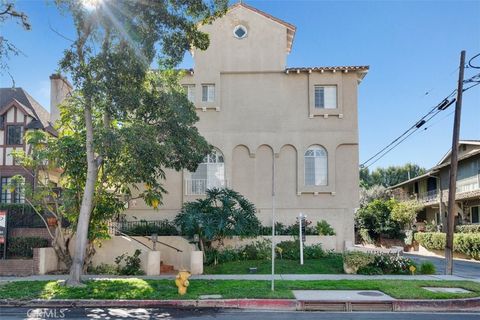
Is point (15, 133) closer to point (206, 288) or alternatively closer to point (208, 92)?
point (208, 92)

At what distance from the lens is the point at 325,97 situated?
24.0 metres

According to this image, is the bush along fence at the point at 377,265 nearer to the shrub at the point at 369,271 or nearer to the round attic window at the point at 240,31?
the shrub at the point at 369,271

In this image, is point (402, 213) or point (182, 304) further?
point (402, 213)

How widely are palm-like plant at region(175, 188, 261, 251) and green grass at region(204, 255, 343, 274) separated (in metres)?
1.23

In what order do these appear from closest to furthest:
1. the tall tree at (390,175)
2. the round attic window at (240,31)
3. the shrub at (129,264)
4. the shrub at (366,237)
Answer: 1. the shrub at (129,264)
2. the round attic window at (240,31)
3. the shrub at (366,237)
4. the tall tree at (390,175)

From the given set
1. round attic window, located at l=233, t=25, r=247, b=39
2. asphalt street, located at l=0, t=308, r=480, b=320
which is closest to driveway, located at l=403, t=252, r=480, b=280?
asphalt street, located at l=0, t=308, r=480, b=320

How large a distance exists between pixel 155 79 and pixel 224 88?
8.24 meters

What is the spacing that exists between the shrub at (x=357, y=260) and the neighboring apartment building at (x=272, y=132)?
5.05 meters

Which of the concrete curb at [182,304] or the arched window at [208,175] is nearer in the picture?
the concrete curb at [182,304]

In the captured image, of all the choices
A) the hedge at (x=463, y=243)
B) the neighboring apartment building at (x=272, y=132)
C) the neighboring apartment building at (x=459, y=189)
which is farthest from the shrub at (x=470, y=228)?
the neighboring apartment building at (x=272, y=132)

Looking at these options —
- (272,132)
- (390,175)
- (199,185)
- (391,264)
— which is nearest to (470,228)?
(391,264)

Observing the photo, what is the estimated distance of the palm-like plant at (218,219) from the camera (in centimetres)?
1898

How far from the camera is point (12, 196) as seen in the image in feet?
75.7

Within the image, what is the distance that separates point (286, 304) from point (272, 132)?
1309cm
